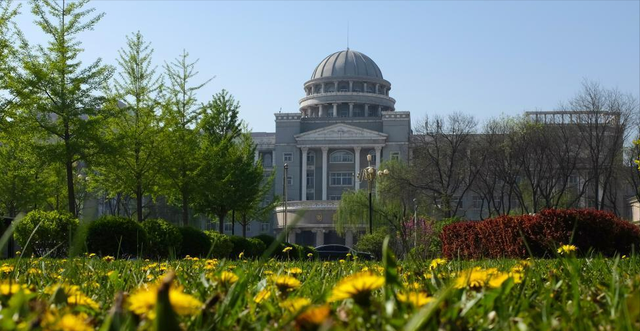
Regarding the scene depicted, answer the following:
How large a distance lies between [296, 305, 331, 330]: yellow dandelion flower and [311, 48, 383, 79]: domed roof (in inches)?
4244

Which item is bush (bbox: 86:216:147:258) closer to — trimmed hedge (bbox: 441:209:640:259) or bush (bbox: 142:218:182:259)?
bush (bbox: 142:218:182:259)

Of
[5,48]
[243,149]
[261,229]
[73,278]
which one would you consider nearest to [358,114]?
[261,229]

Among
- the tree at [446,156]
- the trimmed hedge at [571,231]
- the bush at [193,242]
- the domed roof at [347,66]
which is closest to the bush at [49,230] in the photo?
the bush at [193,242]

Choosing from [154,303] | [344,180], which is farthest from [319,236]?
[154,303]

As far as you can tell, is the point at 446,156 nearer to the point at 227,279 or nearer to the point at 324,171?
the point at 324,171

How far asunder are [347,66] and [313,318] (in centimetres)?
10994

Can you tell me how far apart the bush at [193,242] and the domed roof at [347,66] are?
88.9 m

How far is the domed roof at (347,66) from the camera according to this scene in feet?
359

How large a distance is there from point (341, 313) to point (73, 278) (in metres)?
2.02

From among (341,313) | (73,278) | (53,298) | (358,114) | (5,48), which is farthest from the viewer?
(358,114)

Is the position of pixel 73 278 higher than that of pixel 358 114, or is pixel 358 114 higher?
pixel 358 114

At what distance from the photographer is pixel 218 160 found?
34.7 m

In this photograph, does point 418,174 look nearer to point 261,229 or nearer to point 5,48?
point 5,48

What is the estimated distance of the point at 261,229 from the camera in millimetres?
98188
